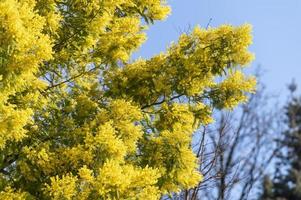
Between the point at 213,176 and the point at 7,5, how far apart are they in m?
5.98

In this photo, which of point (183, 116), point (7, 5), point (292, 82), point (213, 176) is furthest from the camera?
point (292, 82)

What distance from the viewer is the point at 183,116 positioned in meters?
7.90

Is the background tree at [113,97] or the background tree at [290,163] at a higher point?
the background tree at [290,163]

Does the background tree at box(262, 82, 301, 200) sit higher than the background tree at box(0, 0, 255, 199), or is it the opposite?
the background tree at box(262, 82, 301, 200)

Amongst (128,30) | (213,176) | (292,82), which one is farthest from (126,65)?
(292,82)

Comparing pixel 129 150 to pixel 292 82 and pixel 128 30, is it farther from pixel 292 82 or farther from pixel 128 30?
pixel 292 82

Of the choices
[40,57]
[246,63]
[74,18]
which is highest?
[74,18]

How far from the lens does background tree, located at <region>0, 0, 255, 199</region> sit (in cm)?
681

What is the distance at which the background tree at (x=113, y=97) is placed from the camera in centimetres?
681

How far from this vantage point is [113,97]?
8094 millimetres

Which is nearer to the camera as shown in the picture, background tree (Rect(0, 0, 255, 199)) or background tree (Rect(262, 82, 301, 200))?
background tree (Rect(0, 0, 255, 199))

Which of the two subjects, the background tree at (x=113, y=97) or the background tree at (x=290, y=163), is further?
the background tree at (x=290, y=163)

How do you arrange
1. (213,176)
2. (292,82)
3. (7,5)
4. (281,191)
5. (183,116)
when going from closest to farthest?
(7,5) → (183,116) → (213,176) → (281,191) → (292,82)

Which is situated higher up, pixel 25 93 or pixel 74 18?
pixel 74 18
